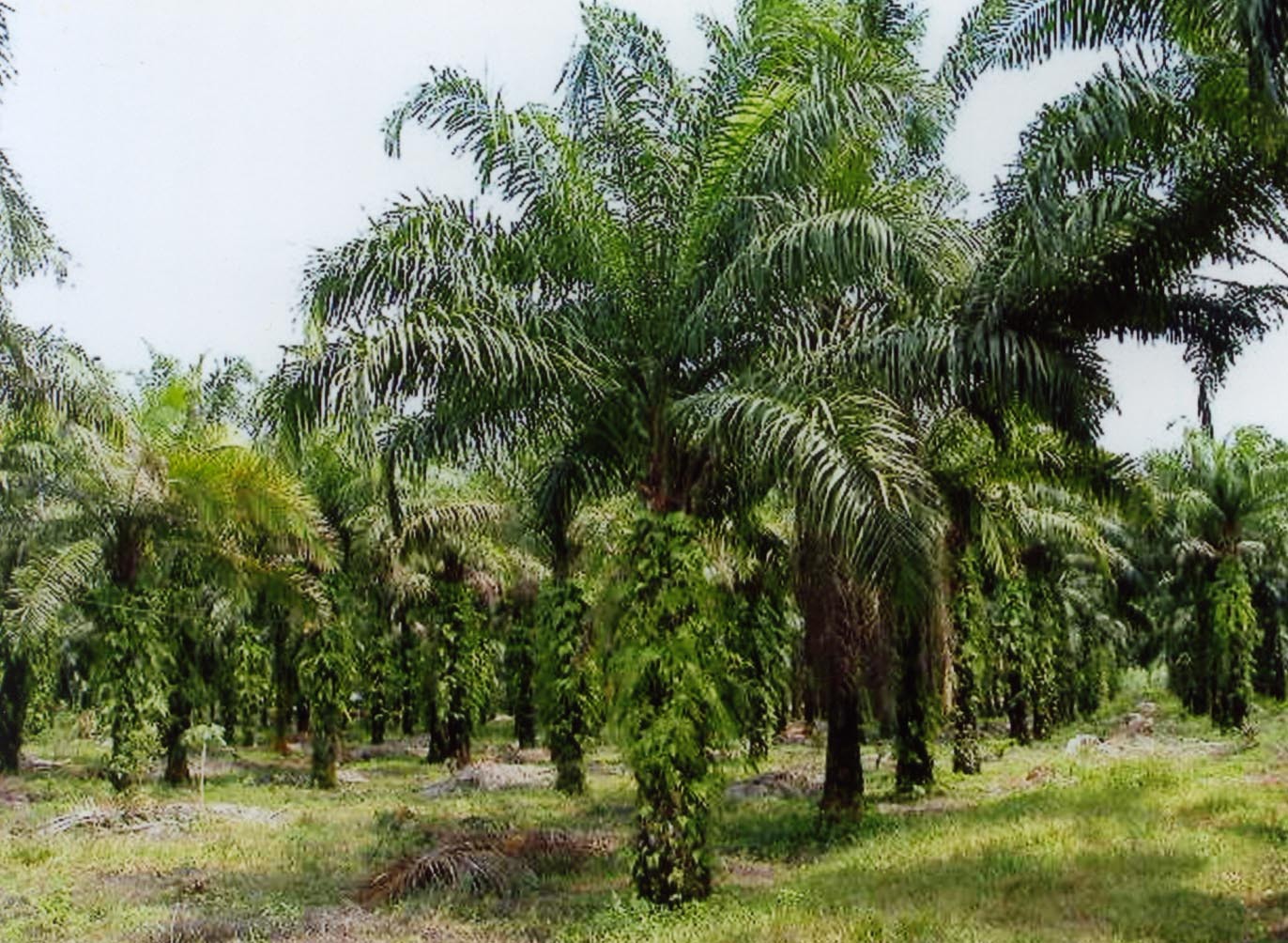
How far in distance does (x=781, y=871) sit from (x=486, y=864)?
3.43 m

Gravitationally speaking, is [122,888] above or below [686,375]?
below

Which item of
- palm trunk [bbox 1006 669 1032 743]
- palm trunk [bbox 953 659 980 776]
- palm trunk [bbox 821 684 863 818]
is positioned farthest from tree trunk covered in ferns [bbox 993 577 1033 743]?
palm trunk [bbox 821 684 863 818]

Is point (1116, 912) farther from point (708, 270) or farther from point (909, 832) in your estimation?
point (708, 270)

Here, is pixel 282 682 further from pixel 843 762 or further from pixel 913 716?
pixel 843 762

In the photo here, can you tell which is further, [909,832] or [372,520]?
[372,520]

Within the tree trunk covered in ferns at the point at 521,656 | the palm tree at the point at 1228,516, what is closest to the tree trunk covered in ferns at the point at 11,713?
the tree trunk covered in ferns at the point at 521,656

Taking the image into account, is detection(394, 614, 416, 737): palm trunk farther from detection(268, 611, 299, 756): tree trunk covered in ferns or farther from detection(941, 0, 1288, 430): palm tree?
detection(941, 0, 1288, 430): palm tree

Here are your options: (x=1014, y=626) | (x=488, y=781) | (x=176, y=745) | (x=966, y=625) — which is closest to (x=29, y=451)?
(x=176, y=745)

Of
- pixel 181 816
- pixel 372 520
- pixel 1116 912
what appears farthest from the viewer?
pixel 372 520

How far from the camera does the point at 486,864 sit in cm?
1299

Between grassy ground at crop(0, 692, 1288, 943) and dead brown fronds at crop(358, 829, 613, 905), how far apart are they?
0.20m

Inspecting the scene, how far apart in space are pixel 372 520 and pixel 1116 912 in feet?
55.5

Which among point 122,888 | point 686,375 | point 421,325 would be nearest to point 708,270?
point 686,375

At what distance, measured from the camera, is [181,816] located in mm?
18672
